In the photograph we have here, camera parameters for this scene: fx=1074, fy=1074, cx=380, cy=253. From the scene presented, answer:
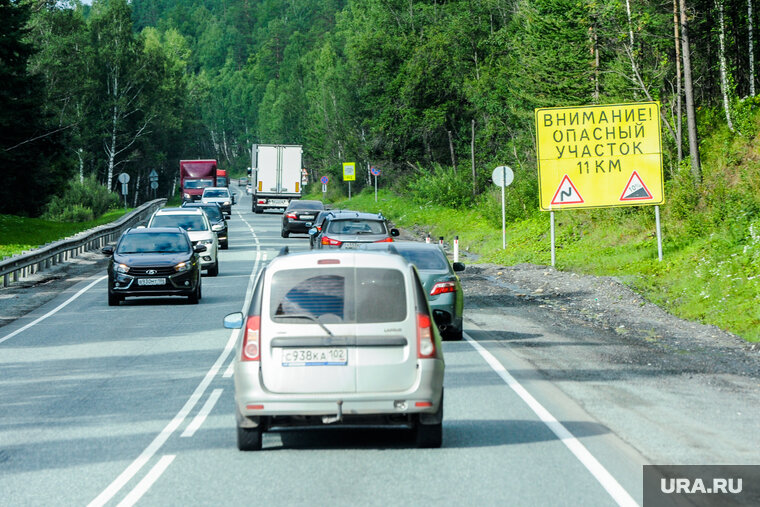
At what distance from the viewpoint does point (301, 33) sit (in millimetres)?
164375

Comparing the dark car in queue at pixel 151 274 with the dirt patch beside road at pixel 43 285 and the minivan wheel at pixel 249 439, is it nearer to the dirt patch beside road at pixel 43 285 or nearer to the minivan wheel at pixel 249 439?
the dirt patch beside road at pixel 43 285

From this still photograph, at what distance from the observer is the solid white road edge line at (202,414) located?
9.48 m

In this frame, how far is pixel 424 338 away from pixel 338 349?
2.21 feet

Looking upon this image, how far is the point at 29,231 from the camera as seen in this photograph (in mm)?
50750

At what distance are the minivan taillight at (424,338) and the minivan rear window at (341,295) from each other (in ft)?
0.49

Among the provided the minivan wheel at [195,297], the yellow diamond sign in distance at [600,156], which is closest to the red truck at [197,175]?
the yellow diamond sign in distance at [600,156]

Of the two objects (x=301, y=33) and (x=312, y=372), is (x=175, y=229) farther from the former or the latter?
(x=301, y=33)

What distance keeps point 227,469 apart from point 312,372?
0.94 meters

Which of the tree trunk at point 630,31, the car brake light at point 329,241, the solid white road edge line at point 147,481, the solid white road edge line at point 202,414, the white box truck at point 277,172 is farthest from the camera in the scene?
the white box truck at point 277,172

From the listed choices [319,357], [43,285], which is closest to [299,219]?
[43,285]

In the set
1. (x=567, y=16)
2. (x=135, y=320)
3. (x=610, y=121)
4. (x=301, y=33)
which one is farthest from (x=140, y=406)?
(x=301, y=33)

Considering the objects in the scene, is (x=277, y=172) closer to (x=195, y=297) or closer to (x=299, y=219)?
(x=299, y=219)

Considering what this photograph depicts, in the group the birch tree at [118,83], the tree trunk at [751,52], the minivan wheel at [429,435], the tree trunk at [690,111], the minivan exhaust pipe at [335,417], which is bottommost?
the minivan wheel at [429,435]

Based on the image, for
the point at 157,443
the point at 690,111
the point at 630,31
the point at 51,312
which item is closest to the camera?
the point at 157,443
